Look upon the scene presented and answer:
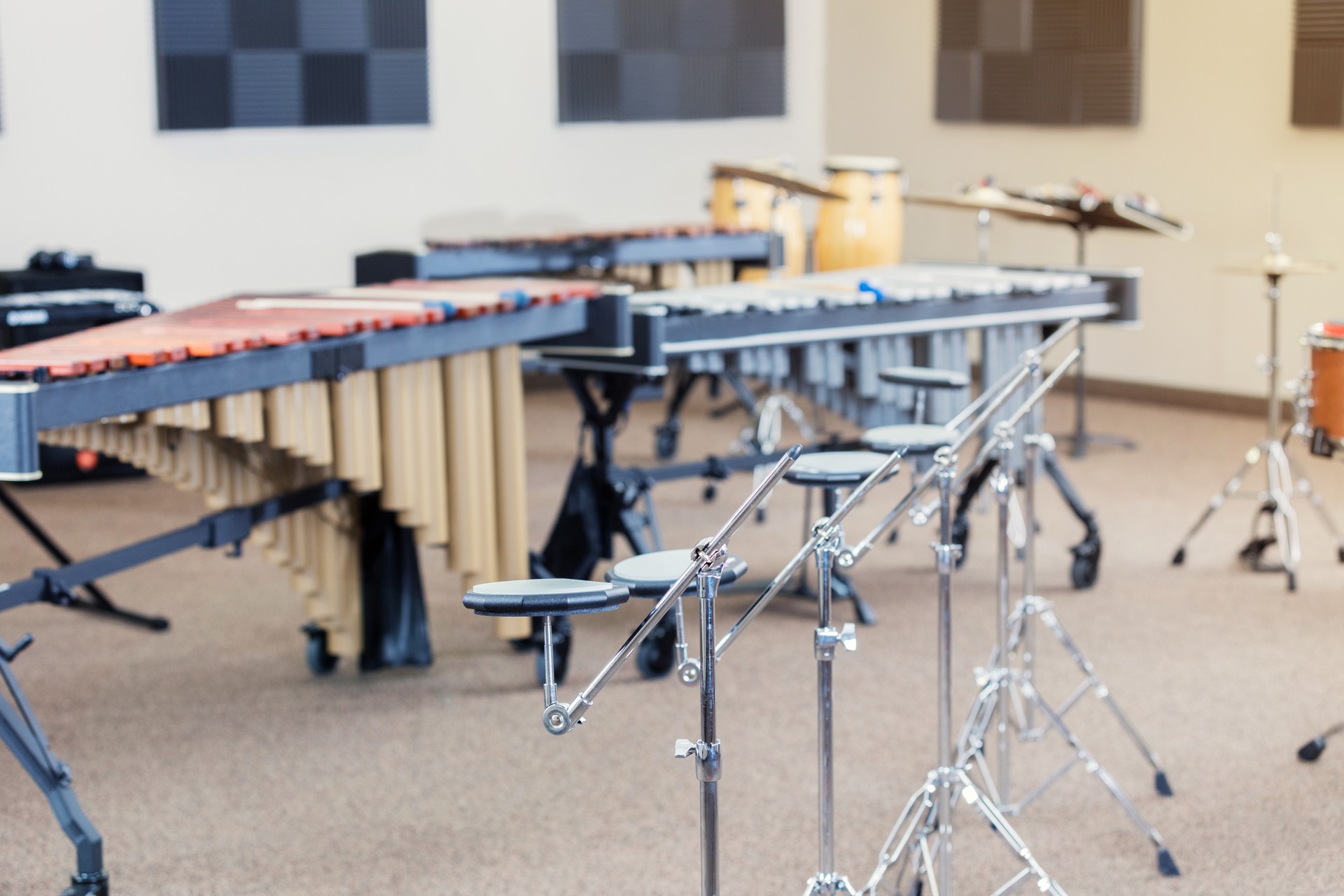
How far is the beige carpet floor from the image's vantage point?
112 inches

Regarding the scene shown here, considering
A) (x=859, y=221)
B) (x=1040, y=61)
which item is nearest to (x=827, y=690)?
(x=859, y=221)

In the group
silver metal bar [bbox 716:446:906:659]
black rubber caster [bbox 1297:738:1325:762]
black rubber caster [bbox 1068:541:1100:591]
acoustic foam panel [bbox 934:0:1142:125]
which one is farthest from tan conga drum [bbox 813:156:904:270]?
silver metal bar [bbox 716:446:906:659]

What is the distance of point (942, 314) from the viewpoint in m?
4.23

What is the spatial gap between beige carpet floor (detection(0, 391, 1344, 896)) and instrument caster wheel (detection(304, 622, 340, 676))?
33 mm

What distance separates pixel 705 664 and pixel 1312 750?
1920 mm

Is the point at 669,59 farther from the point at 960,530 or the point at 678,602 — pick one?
the point at 678,602

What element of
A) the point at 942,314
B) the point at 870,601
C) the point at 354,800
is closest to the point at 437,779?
the point at 354,800

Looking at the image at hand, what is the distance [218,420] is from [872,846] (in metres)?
1.39

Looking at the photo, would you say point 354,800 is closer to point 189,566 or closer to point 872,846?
point 872,846

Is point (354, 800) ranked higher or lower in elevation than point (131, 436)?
lower

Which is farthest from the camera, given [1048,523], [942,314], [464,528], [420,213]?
[420,213]

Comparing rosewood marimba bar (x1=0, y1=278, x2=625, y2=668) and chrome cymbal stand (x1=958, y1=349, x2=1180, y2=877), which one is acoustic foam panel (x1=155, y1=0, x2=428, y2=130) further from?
chrome cymbal stand (x1=958, y1=349, x2=1180, y2=877)

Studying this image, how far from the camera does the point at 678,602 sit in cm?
181

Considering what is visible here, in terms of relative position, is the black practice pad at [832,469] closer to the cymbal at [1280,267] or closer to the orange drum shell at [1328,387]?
the orange drum shell at [1328,387]
